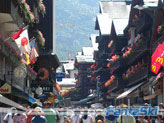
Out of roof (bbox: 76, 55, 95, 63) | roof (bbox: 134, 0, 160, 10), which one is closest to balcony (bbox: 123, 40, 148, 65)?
roof (bbox: 134, 0, 160, 10)

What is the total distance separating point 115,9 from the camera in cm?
7219

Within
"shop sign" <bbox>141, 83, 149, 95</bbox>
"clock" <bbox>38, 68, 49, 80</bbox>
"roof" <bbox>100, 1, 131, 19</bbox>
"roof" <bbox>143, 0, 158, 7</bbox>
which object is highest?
"roof" <bbox>143, 0, 158, 7</bbox>

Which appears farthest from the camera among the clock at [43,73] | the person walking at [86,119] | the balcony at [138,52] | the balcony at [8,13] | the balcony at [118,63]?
the balcony at [118,63]

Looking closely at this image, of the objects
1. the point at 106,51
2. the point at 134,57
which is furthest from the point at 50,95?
the point at 106,51

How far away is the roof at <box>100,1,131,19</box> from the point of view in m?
71.1

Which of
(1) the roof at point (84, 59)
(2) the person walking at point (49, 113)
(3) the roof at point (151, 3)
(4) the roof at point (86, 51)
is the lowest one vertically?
(1) the roof at point (84, 59)

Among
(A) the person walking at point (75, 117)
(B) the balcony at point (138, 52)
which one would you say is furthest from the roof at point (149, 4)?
(A) the person walking at point (75, 117)

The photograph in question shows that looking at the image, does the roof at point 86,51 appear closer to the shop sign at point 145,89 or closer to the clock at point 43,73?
the clock at point 43,73

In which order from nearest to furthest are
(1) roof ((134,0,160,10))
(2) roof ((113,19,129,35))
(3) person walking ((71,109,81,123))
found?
(3) person walking ((71,109,81,123)), (1) roof ((134,0,160,10)), (2) roof ((113,19,129,35))

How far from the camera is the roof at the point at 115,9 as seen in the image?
71.1 metres

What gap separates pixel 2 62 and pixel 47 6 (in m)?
34.8

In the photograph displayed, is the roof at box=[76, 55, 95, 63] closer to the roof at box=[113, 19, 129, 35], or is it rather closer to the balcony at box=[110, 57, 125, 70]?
the roof at box=[113, 19, 129, 35]

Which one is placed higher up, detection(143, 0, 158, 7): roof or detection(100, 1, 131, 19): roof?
detection(143, 0, 158, 7): roof

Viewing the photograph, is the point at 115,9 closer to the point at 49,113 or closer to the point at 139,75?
the point at 139,75
